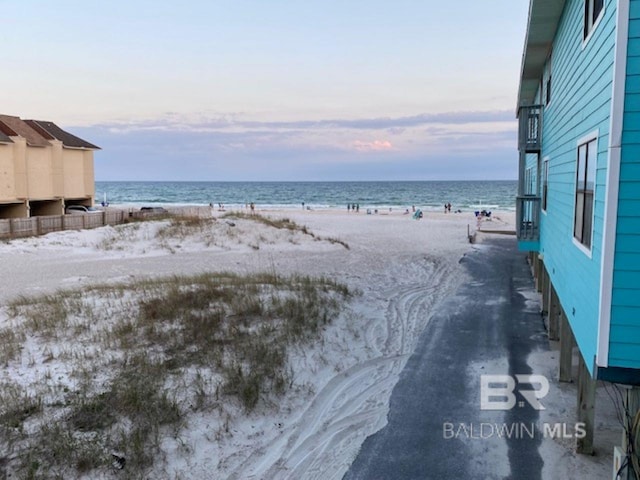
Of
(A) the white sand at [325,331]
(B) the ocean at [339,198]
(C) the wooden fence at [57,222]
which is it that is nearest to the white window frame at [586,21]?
(A) the white sand at [325,331]

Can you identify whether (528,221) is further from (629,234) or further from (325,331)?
(629,234)

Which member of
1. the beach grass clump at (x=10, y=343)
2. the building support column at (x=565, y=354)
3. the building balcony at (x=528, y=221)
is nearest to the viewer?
the beach grass clump at (x=10, y=343)

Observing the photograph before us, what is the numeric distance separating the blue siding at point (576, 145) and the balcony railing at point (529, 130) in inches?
88.7

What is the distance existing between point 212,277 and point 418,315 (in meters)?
6.84

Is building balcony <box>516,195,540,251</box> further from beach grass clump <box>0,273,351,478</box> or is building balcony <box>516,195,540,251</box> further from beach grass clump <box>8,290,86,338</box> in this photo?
beach grass clump <box>8,290,86,338</box>

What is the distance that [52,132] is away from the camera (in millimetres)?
38344

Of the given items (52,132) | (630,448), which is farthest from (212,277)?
(52,132)

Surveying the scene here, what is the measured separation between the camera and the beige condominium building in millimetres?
31875

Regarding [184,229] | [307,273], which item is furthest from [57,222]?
[307,273]

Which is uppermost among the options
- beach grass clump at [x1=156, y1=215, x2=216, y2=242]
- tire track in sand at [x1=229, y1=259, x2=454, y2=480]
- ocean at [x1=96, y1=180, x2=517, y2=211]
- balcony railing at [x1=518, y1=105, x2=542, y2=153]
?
balcony railing at [x1=518, y1=105, x2=542, y2=153]

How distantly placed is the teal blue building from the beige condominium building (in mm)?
33353

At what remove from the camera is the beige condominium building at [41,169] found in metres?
31.9

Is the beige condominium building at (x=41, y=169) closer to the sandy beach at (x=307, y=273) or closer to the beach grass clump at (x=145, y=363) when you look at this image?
the sandy beach at (x=307, y=273)

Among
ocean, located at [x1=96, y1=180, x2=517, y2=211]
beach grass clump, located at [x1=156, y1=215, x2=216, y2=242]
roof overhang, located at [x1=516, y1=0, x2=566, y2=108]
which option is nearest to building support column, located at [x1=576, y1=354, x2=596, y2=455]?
roof overhang, located at [x1=516, y1=0, x2=566, y2=108]
